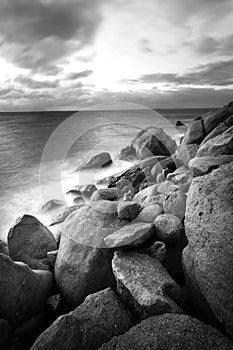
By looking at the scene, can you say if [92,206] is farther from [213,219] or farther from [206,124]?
[206,124]

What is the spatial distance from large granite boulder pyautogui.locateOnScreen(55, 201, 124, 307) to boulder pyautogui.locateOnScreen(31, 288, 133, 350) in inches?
33.1

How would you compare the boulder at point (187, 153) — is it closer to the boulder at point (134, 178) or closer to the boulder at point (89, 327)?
the boulder at point (134, 178)

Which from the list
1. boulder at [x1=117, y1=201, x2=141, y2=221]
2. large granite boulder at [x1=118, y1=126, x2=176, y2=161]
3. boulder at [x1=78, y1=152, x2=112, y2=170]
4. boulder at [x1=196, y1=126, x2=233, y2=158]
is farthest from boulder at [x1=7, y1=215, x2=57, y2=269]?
boulder at [x1=78, y1=152, x2=112, y2=170]

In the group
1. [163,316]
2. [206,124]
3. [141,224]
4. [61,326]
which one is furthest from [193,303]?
[206,124]

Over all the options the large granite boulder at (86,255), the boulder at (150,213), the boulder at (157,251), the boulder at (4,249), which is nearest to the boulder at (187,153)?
the boulder at (150,213)

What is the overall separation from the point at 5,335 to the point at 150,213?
10.8 feet

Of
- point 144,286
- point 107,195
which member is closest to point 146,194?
point 107,195

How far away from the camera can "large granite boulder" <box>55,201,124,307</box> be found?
4.23 m

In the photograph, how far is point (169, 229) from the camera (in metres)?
4.23

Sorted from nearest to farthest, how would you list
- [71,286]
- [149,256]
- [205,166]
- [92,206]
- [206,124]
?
[149,256] < [71,286] < [205,166] < [92,206] < [206,124]

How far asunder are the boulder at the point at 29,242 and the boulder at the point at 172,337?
2.90 metres

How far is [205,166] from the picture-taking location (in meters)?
4.98

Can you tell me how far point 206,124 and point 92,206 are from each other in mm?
7572

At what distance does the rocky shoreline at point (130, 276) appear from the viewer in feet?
9.23
